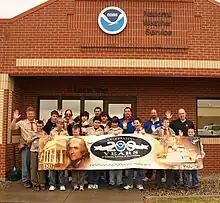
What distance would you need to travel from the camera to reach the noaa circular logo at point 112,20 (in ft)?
33.9

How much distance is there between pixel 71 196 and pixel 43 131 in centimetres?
201

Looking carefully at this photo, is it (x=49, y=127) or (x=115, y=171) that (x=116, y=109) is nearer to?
(x=49, y=127)

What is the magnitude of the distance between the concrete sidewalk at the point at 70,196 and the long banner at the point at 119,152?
2.03ft

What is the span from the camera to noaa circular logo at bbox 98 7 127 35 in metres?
10.3

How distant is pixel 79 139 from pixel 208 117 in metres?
5.29

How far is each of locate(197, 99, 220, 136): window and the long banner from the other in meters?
3.22

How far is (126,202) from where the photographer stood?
751 centimetres

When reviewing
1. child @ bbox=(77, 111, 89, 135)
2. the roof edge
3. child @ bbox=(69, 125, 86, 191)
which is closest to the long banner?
child @ bbox=(69, 125, 86, 191)

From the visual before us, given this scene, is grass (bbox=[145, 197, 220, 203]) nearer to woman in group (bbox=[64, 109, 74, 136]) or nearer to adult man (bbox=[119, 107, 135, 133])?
adult man (bbox=[119, 107, 135, 133])

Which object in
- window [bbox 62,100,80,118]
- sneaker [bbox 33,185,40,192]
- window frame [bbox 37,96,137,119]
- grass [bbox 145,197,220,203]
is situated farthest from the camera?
window [bbox 62,100,80,118]

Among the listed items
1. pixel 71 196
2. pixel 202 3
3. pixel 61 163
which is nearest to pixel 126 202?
pixel 71 196

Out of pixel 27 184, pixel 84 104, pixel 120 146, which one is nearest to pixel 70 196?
pixel 27 184

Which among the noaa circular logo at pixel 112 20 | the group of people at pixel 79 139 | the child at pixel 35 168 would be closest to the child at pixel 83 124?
the group of people at pixel 79 139

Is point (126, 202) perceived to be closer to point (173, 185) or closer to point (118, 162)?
point (118, 162)
